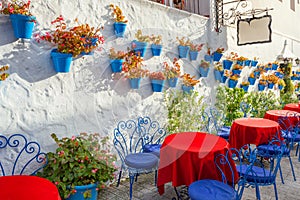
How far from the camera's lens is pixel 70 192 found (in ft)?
8.60

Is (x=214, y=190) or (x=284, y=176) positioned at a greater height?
(x=214, y=190)

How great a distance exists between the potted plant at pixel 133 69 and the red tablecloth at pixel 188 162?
1195mm

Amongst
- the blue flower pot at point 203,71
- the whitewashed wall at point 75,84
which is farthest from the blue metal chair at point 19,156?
the blue flower pot at point 203,71

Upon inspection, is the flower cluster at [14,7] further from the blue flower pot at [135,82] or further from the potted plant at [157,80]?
the potted plant at [157,80]

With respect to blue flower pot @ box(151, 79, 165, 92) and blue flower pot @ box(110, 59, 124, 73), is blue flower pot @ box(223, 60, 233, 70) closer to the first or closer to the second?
blue flower pot @ box(151, 79, 165, 92)

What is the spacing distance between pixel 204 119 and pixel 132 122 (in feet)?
5.49

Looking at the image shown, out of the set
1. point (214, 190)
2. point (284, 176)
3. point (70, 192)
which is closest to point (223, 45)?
point (284, 176)

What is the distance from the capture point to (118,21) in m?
3.56

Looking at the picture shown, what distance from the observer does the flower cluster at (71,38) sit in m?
2.83

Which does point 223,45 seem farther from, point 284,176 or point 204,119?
point 284,176

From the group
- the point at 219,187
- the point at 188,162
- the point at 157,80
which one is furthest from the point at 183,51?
the point at 219,187

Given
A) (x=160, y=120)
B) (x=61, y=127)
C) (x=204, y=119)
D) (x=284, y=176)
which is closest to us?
(x=61, y=127)

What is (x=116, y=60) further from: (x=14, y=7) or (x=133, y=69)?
(x=14, y=7)

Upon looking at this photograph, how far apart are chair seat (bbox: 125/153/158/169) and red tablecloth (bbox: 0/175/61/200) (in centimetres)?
124
